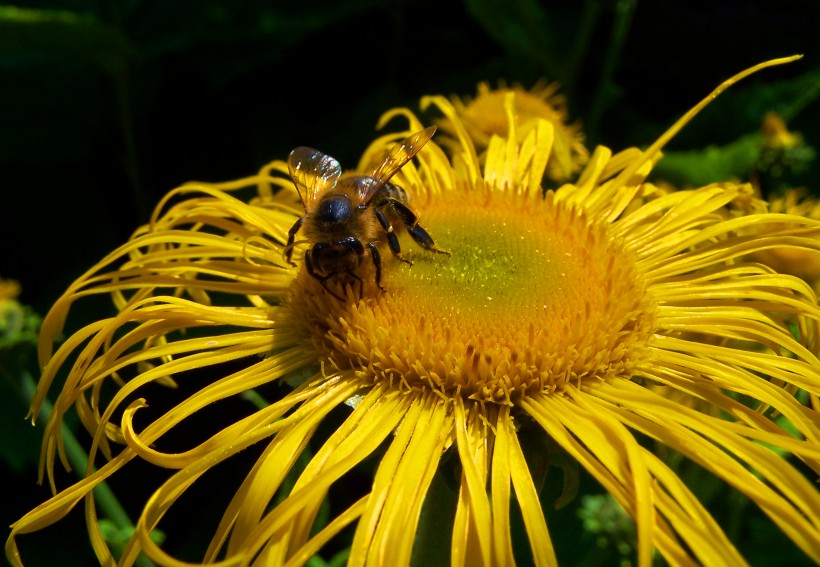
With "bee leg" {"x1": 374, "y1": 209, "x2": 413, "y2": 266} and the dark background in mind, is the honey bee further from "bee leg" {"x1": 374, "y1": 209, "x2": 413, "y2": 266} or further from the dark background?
the dark background

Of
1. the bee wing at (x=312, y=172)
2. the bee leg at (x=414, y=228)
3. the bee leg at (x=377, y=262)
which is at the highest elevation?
the bee wing at (x=312, y=172)

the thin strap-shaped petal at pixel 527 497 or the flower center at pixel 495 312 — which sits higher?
the flower center at pixel 495 312

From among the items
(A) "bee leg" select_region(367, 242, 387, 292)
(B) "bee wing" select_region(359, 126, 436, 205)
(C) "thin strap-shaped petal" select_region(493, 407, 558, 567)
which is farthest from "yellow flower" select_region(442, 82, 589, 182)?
(C) "thin strap-shaped petal" select_region(493, 407, 558, 567)

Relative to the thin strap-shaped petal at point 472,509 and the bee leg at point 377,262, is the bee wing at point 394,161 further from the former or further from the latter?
the thin strap-shaped petal at point 472,509

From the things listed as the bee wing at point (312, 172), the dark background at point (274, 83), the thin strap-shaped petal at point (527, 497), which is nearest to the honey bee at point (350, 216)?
the bee wing at point (312, 172)

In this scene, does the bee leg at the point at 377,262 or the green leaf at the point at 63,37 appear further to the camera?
the green leaf at the point at 63,37

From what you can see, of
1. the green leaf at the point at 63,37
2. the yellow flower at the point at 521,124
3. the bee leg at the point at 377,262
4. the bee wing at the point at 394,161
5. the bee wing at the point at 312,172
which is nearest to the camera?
the bee leg at the point at 377,262

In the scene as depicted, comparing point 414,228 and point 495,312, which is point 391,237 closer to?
point 414,228

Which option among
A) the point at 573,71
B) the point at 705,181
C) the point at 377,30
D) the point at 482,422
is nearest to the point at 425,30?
the point at 377,30
